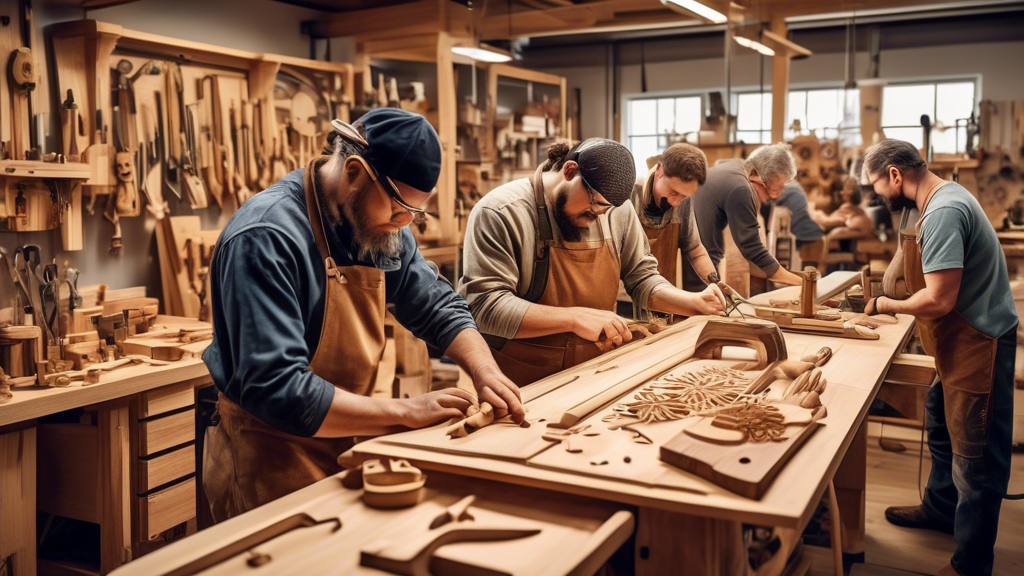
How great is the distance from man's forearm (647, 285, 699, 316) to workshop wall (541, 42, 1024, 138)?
6.41 meters

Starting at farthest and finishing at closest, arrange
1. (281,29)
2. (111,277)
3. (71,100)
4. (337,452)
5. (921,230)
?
(281,29) < (111,277) < (71,100) < (921,230) < (337,452)

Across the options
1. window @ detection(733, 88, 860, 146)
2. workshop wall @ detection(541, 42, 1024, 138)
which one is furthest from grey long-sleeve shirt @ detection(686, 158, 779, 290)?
workshop wall @ detection(541, 42, 1024, 138)

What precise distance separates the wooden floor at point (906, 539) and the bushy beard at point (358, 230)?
9.11 feet

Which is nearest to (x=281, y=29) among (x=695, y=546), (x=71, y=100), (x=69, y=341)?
(x=71, y=100)

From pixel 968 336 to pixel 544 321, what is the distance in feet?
6.99

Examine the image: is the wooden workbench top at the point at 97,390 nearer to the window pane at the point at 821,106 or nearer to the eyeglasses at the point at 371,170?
the eyeglasses at the point at 371,170

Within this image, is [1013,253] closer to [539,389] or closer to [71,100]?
[539,389]

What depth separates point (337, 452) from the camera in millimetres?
2312

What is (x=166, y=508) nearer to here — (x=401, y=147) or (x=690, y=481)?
(x=401, y=147)

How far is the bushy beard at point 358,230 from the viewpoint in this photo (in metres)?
2.17

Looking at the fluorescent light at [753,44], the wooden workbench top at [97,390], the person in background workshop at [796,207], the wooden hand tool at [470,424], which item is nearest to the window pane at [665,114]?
the fluorescent light at [753,44]

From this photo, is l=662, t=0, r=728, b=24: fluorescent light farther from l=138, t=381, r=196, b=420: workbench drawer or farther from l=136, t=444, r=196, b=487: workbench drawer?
l=136, t=444, r=196, b=487: workbench drawer

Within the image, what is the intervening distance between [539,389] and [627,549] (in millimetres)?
717

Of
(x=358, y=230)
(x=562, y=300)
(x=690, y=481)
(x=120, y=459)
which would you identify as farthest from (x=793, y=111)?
(x=690, y=481)
